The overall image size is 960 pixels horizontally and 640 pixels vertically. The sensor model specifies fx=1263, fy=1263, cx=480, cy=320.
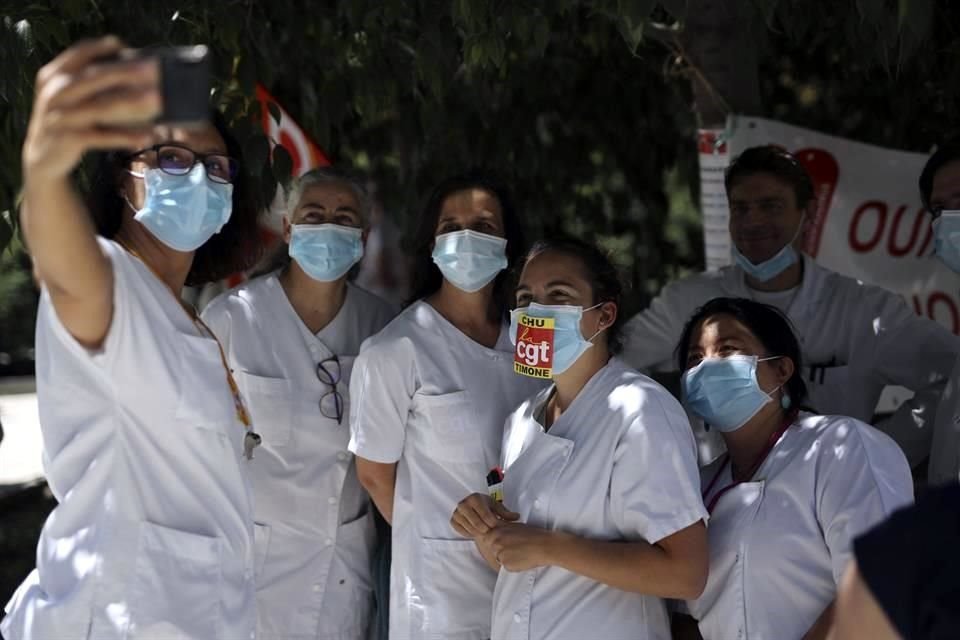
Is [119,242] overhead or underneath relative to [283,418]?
overhead

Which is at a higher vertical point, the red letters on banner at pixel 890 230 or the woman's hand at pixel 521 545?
the red letters on banner at pixel 890 230

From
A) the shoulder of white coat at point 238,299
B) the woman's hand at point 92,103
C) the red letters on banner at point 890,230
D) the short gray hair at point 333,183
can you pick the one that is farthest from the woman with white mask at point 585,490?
the red letters on banner at point 890,230

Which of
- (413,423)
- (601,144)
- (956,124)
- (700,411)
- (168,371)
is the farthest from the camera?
(601,144)

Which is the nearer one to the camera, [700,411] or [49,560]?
[49,560]

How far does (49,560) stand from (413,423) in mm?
1096

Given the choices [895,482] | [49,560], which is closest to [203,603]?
[49,560]

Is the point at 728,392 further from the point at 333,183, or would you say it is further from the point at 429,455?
the point at 333,183

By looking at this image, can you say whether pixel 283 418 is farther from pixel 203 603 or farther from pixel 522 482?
pixel 203 603

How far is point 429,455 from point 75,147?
164 centimetres

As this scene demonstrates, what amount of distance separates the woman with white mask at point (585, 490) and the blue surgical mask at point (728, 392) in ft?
0.67

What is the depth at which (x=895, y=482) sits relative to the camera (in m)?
2.74

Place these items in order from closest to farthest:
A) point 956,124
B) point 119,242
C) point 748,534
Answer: point 119,242 < point 748,534 < point 956,124

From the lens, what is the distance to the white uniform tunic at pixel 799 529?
271 cm

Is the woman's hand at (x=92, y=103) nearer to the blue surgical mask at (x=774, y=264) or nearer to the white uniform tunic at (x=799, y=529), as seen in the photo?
the white uniform tunic at (x=799, y=529)
